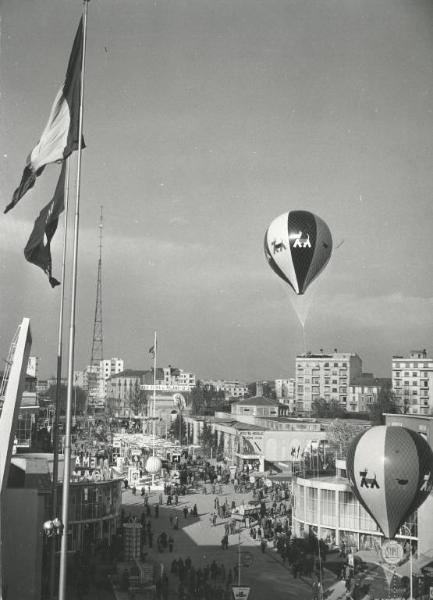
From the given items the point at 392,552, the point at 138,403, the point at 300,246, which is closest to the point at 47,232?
the point at 300,246

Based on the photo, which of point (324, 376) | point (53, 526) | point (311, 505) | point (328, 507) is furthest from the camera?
point (324, 376)

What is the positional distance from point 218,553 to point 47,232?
63.5 ft

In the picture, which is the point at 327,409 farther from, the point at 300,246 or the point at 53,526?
the point at 53,526

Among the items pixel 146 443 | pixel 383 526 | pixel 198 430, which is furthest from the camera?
pixel 198 430

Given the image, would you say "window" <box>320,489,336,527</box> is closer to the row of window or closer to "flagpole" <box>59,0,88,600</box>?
"flagpole" <box>59,0,88,600</box>

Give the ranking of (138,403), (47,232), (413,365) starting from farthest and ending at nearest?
(138,403) < (413,365) < (47,232)

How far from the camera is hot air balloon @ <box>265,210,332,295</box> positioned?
24578 mm

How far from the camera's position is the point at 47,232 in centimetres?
1337

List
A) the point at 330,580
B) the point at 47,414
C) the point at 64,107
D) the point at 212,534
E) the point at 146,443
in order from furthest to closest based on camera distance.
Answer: the point at 47,414, the point at 146,443, the point at 212,534, the point at 330,580, the point at 64,107

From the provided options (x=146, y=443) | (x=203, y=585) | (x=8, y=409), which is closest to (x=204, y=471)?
(x=146, y=443)

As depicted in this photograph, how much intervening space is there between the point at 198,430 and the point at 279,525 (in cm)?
5222

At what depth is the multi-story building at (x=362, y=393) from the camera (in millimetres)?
118188

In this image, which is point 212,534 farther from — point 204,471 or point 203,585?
point 204,471

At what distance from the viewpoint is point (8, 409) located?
46.2 feet
